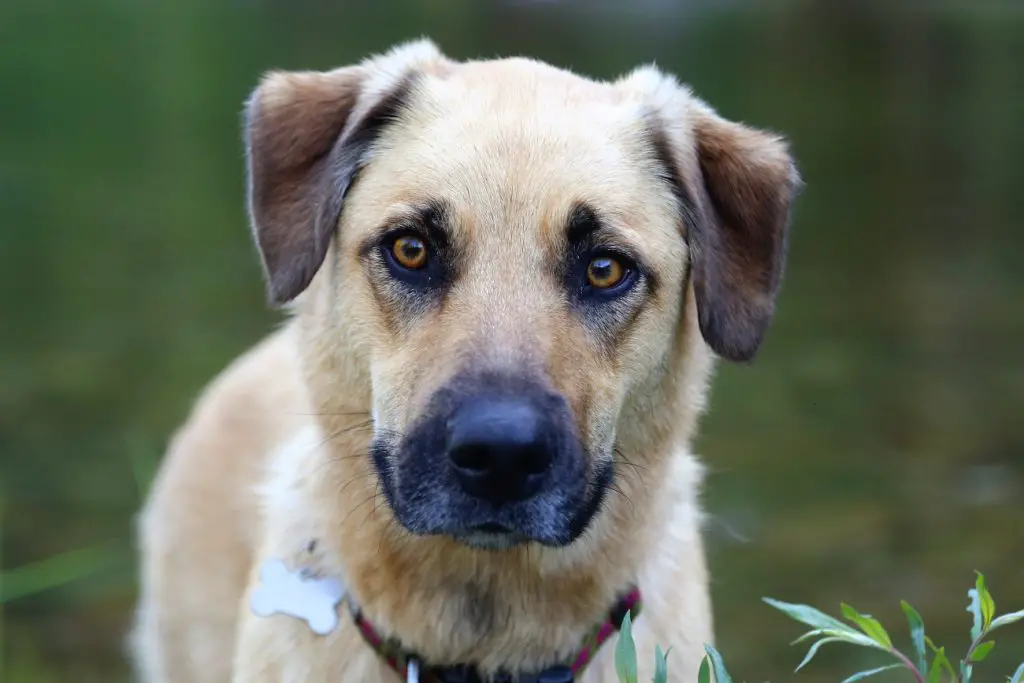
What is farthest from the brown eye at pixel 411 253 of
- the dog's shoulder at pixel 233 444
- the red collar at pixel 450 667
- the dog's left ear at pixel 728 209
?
the dog's shoulder at pixel 233 444

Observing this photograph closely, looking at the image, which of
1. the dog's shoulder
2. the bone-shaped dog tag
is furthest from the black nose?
the dog's shoulder

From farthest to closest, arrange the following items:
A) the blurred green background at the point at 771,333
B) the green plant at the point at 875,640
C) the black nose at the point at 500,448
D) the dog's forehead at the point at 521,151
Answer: the blurred green background at the point at 771,333 < the dog's forehead at the point at 521,151 < the black nose at the point at 500,448 < the green plant at the point at 875,640

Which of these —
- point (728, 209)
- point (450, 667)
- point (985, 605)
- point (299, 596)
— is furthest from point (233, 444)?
point (985, 605)

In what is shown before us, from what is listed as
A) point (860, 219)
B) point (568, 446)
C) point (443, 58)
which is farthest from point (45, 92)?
point (568, 446)

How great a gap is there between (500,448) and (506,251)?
52cm

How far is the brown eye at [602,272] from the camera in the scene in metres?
3.02

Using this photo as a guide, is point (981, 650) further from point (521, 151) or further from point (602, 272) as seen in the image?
point (521, 151)

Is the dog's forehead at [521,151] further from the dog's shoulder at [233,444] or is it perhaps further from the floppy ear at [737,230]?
the dog's shoulder at [233,444]

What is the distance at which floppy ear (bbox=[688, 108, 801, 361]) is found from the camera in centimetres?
321

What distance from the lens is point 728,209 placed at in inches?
131

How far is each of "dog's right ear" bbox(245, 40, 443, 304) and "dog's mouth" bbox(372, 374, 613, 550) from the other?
2.06ft

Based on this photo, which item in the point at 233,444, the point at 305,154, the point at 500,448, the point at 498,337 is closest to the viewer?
the point at 500,448

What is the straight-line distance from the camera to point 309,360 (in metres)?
3.28

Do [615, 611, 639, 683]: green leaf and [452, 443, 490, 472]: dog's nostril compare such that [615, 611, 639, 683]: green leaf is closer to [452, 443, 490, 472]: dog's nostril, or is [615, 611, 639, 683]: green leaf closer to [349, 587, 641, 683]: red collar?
[452, 443, 490, 472]: dog's nostril
